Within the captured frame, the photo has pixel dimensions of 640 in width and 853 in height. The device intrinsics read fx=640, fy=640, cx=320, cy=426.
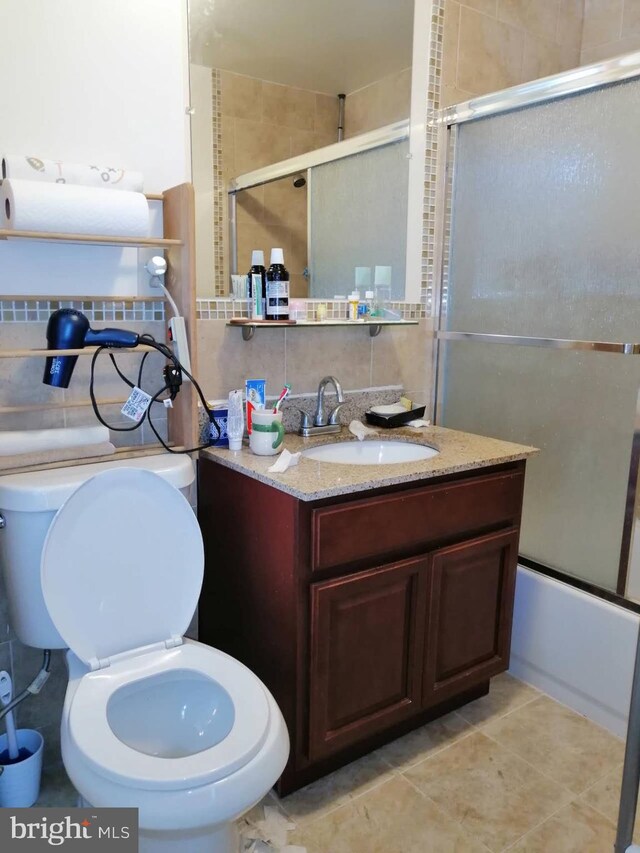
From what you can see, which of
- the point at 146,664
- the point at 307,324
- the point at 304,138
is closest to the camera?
the point at 146,664

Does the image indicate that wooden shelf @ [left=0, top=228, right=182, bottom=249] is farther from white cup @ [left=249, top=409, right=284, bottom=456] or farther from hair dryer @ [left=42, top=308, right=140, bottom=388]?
white cup @ [left=249, top=409, right=284, bottom=456]

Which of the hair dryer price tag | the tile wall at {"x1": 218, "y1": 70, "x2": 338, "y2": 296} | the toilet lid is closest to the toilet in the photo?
the toilet lid

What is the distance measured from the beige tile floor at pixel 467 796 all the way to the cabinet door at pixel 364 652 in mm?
141

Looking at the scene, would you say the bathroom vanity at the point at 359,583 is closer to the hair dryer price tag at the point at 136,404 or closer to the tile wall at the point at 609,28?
the hair dryer price tag at the point at 136,404

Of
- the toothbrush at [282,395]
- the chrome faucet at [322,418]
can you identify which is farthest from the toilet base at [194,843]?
the chrome faucet at [322,418]

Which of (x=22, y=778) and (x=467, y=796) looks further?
(x=467, y=796)

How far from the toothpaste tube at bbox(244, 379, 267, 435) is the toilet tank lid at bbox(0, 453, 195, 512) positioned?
0.31 m

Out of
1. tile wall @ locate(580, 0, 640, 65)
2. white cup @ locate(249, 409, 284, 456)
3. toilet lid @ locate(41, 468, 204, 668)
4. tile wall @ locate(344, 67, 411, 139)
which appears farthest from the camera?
tile wall @ locate(580, 0, 640, 65)

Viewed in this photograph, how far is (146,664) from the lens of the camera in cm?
136

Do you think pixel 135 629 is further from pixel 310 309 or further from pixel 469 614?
pixel 310 309

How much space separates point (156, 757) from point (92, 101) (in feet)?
4.79

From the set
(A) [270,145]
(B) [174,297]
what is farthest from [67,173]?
(A) [270,145]

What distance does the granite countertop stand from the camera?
4.81 ft

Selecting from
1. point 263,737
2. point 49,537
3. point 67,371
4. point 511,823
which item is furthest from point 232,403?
point 511,823
